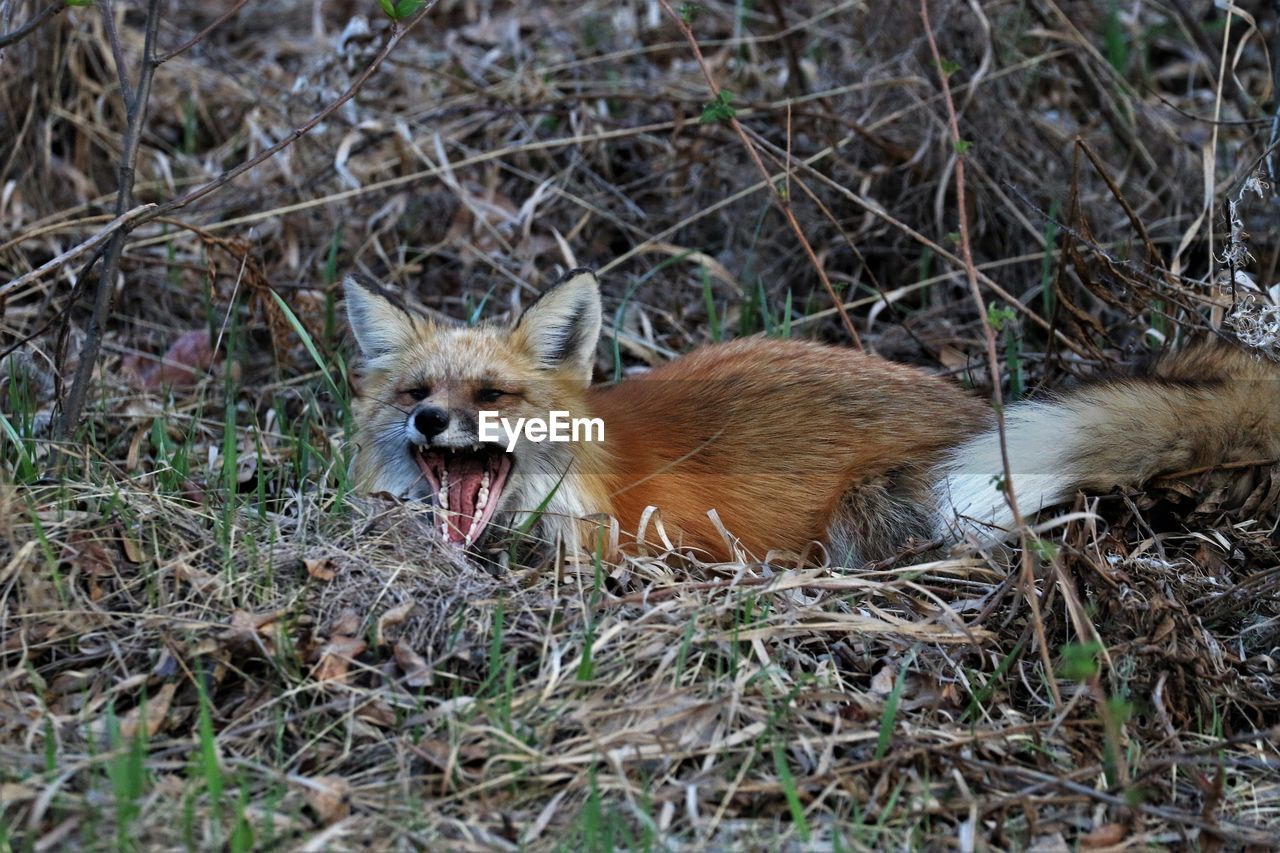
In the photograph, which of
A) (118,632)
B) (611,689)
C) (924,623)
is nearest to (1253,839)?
(924,623)

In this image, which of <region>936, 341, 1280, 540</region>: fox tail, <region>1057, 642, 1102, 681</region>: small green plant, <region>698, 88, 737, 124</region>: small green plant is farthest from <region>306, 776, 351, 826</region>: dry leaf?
<region>698, 88, 737, 124</region>: small green plant

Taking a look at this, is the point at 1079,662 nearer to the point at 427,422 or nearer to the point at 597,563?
the point at 597,563

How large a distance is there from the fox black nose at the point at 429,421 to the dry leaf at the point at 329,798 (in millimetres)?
1431

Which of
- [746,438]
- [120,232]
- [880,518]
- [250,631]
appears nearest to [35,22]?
[120,232]

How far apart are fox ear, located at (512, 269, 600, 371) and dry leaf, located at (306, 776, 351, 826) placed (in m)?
2.12

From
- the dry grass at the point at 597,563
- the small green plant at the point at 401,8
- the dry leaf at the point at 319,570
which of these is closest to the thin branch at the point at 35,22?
the dry grass at the point at 597,563

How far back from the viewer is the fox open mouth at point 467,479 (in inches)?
181

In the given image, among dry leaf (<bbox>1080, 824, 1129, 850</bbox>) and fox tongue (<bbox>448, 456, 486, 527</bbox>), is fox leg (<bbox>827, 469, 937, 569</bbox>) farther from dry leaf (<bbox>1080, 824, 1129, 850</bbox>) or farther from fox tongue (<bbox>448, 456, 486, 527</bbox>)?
dry leaf (<bbox>1080, 824, 1129, 850</bbox>)

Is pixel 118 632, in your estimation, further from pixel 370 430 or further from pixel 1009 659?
pixel 1009 659

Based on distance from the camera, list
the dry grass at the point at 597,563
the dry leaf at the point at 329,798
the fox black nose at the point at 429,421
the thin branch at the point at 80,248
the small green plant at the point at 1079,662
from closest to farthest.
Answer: the small green plant at the point at 1079,662 < the dry leaf at the point at 329,798 < the dry grass at the point at 597,563 < the thin branch at the point at 80,248 < the fox black nose at the point at 429,421

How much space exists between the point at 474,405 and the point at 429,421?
0.33 meters

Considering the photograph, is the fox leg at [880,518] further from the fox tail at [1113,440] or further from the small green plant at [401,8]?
the small green plant at [401,8]

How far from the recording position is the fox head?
4.59 meters

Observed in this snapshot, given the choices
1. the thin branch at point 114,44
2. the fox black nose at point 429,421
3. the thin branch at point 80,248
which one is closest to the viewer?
the thin branch at point 80,248
